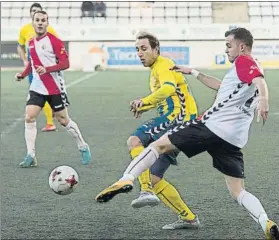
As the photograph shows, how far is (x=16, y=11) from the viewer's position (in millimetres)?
31109

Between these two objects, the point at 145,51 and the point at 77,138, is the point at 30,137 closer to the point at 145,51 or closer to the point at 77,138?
the point at 77,138

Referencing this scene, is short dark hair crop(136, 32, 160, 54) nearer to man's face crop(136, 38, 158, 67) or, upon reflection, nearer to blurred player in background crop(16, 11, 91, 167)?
man's face crop(136, 38, 158, 67)

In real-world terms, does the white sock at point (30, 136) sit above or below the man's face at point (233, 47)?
below

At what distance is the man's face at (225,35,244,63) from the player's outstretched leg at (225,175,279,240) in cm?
81

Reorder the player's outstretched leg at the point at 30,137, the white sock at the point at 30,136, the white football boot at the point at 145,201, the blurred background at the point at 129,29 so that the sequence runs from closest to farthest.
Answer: the white football boot at the point at 145,201
the player's outstretched leg at the point at 30,137
the white sock at the point at 30,136
the blurred background at the point at 129,29

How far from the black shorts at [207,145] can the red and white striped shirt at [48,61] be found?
374cm

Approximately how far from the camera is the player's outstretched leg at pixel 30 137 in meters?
8.52

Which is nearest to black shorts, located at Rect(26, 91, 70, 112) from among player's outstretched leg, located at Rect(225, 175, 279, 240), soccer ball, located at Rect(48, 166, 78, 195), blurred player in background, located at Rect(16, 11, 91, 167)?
blurred player in background, located at Rect(16, 11, 91, 167)

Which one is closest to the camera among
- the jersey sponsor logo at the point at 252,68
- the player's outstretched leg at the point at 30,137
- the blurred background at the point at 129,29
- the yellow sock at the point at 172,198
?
the jersey sponsor logo at the point at 252,68

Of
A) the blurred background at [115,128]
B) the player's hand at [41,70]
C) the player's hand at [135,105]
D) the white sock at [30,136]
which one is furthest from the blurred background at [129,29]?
the player's hand at [135,105]

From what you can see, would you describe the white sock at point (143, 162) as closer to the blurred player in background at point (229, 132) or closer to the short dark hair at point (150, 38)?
the blurred player in background at point (229, 132)

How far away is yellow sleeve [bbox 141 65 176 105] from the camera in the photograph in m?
5.61

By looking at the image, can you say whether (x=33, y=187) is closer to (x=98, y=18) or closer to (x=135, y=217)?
(x=135, y=217)

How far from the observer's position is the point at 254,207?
5141 millimetres
